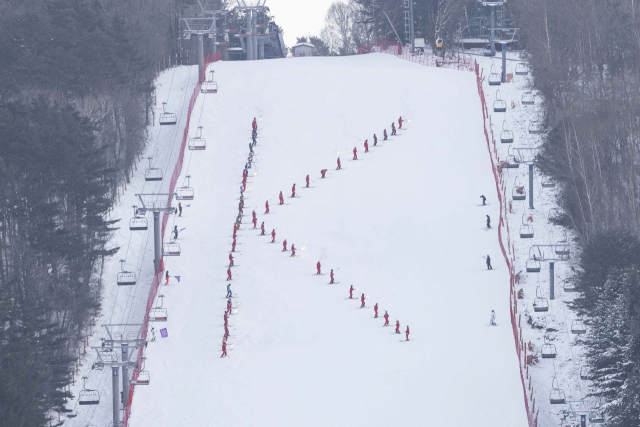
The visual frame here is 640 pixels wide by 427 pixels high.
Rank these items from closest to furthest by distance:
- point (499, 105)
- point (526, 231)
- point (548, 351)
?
point (548, 351) < point (526, 231) < point (499, 105)

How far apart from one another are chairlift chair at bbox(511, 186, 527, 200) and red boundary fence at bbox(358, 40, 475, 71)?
18.6 m

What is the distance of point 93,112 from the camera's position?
57.7 metres

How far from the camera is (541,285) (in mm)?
46969

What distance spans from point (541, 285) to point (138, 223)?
15.3 metres

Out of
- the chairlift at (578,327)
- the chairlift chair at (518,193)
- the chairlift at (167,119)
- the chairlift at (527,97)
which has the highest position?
the chairlift at (527,97)

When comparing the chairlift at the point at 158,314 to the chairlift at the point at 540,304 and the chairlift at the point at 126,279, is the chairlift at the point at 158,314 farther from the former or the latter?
the chairlift at the point at 540,304

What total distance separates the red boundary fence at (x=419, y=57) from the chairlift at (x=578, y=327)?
29656mm

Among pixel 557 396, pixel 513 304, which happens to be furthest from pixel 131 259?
pixel 557 396

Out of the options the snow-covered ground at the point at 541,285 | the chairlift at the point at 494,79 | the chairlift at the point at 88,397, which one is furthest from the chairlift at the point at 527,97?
the chairlift at the point at 88,397

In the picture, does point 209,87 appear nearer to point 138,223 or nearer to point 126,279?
point 138,223

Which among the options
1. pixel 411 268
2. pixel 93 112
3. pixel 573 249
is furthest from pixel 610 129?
pixel 93 112

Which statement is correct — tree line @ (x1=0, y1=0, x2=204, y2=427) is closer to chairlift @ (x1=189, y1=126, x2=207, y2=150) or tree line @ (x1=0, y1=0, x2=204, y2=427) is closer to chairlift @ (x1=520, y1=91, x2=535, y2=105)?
chairlift @ (x1=189, y1=126, x2=207, y2=150)

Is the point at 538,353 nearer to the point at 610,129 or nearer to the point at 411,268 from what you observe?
the point at 411,268

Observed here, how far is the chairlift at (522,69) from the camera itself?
6419 centimetres
